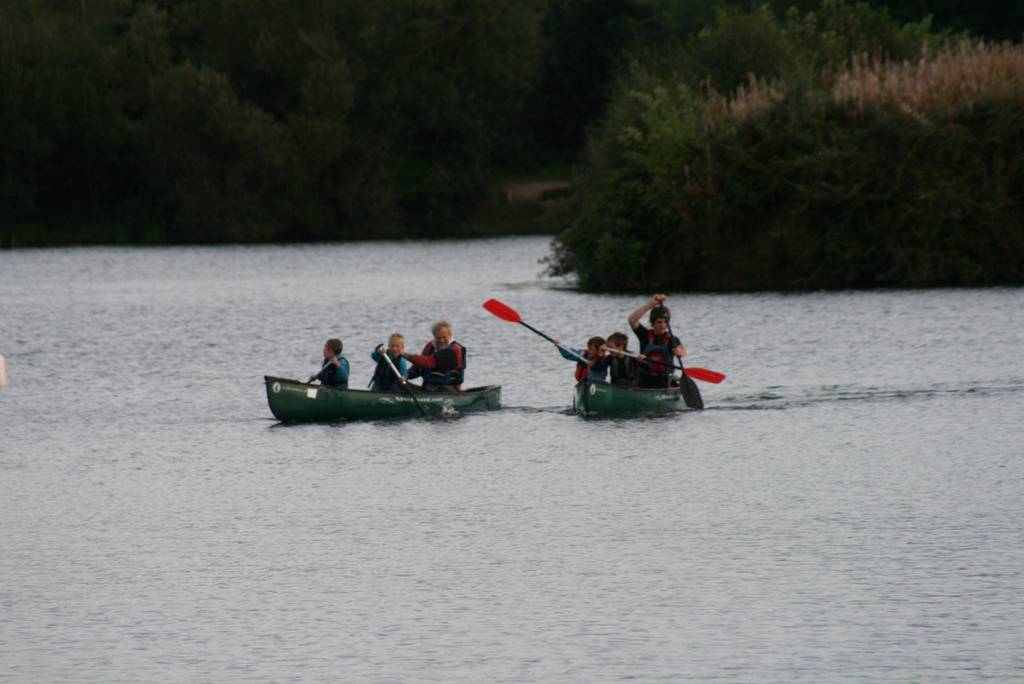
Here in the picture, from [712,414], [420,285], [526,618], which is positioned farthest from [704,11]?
[526,618]

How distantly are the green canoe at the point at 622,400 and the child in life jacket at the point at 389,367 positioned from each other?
2512 millimetres

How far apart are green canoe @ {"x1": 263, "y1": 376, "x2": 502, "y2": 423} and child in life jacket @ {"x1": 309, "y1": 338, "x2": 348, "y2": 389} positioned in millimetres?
250

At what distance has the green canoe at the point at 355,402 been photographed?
89.1 ft

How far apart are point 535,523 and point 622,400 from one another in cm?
753

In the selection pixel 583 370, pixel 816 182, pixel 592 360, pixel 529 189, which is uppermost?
pixel 529 189

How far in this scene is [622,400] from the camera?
90.2 ft

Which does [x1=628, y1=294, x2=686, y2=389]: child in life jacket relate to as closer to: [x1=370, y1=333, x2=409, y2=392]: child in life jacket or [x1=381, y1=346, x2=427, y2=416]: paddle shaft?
[x1=381, y1=346, x2=427, y2=416]: paddle shaft

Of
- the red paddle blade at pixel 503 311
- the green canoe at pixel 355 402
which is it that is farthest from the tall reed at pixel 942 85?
the green canoe at pixel 355 402

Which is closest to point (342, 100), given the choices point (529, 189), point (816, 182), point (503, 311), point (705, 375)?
point (529, 189)

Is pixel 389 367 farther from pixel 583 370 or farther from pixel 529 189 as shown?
pixel 529 189

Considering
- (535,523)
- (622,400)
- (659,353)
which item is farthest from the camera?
(659,353)

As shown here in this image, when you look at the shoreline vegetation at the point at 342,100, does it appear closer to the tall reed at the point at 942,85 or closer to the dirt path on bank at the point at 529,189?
the dirt path on bank at the point at 529,189

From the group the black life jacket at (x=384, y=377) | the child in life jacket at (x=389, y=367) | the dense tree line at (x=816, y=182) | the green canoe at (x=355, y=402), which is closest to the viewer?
the green canoe at (x=355, y=402)

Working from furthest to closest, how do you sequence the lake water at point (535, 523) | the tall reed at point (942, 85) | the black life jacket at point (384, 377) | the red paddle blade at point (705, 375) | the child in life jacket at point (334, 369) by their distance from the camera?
the tall reed at point (942, 85)
the red paddle blade at point (705, 375)
the black life jacket at point (384, 377)
the child in life jacket at point (334, 369)
the lake water at point (535, 523)
